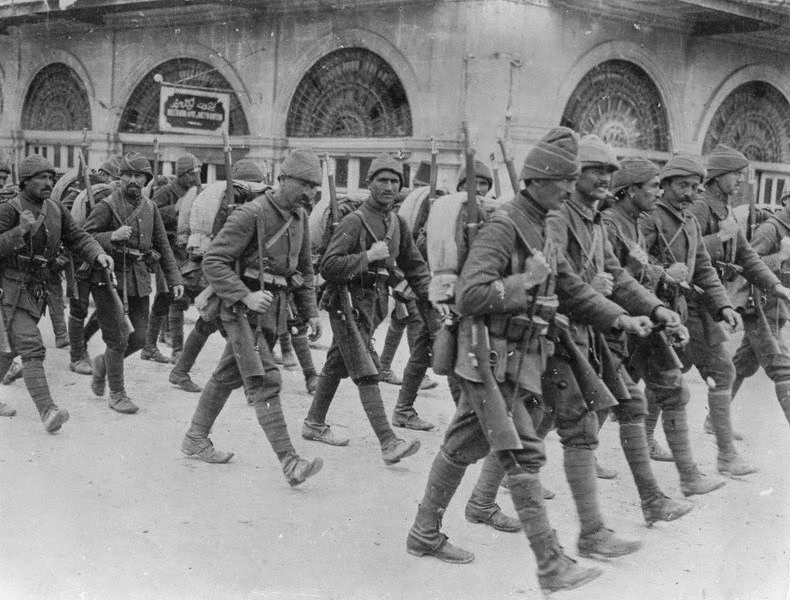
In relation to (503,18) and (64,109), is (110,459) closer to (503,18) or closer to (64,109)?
(503,18)

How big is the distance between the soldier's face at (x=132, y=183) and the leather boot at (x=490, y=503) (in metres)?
4.14

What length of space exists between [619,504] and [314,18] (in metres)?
9.95

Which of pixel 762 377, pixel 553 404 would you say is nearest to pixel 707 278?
pixel 553 404

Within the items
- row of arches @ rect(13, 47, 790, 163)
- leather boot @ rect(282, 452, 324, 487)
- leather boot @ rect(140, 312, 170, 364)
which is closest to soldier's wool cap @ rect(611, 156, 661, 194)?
leather boot @ rect(282, 452, 324, 487)

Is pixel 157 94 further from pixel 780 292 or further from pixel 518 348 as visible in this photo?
pixel 518 348

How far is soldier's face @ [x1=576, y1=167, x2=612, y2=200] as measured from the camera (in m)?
5.09

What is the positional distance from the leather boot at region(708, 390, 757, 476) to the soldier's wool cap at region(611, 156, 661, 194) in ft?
5.13

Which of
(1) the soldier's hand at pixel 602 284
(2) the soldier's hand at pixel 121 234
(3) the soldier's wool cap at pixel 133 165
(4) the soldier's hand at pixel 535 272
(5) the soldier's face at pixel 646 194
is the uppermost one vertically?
(5) the soldier's face at pixel 646 194

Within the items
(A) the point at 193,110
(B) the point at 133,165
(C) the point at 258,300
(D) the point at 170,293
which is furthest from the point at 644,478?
(A) the point at 193,110

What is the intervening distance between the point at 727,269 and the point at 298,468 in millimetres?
3416

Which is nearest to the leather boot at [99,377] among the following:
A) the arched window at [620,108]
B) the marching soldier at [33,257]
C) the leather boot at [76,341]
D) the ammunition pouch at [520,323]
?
the marching soldier at [33,257]

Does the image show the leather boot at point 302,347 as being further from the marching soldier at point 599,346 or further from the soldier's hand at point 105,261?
the marching soldier at point 599,346

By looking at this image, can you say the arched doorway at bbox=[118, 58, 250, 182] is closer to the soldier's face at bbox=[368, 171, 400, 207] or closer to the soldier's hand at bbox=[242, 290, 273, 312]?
the soldier's face at bbox=[368, 171, 400, 207]

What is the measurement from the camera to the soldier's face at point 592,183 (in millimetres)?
5090
